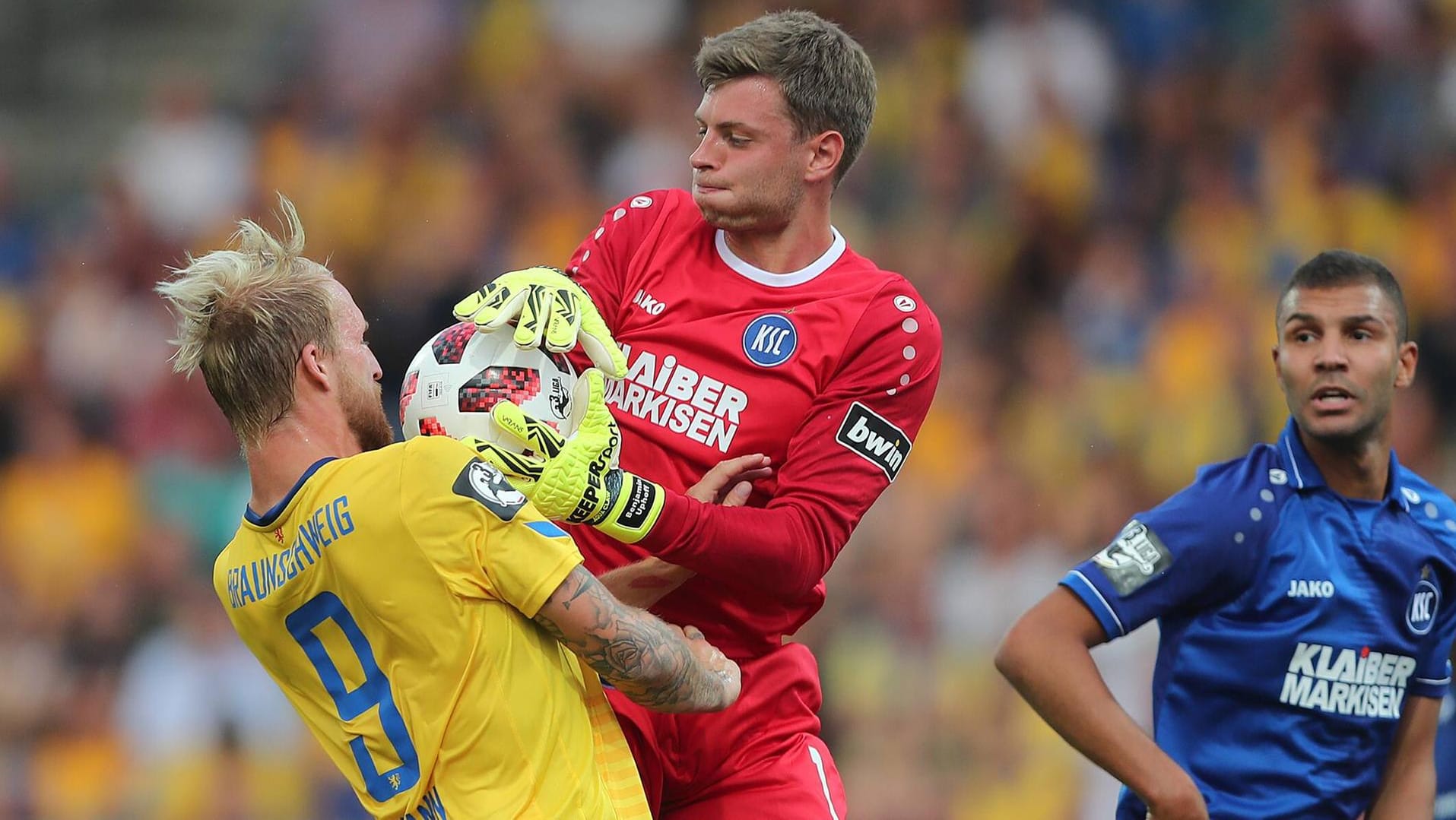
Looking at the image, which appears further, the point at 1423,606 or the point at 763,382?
the point at 1423,606

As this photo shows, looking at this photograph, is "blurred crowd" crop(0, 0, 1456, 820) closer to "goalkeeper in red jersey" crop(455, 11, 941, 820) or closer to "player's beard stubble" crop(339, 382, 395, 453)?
"goalkeeper in red jersey" crop(455, 11, 941, 820)

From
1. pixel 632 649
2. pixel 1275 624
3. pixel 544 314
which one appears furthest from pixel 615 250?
pixel 1275 624

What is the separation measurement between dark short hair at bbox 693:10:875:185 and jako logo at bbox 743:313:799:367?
17.6 inches

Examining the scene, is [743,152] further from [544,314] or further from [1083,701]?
[1083,701]

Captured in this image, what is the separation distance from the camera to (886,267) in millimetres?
10367

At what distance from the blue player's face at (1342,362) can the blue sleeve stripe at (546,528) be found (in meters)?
2.15

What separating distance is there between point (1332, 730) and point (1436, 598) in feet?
1.55

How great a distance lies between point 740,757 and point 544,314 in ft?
4.08

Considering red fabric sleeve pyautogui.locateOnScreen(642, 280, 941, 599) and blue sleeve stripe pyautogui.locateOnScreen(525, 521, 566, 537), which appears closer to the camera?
blue sleeve stripe pyautogui.locateOnScreen(525, 521, 566, 537)

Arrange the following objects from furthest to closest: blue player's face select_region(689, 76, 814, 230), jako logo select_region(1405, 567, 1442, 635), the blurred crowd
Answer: the blurred crowd, jako logo select_region(1405, 567, 1442, 635), blue player's face select_region(689, 76, 814, 230)

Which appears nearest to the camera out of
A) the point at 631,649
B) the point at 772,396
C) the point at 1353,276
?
the point at 631,649

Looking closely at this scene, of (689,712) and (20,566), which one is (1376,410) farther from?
(20,566)

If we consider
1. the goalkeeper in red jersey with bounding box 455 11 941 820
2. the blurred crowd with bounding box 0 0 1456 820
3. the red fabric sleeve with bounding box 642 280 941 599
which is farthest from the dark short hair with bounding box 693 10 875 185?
the blurred crowd with bounding box 0 0 1456 820

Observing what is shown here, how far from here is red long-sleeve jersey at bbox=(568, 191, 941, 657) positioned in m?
4.24
